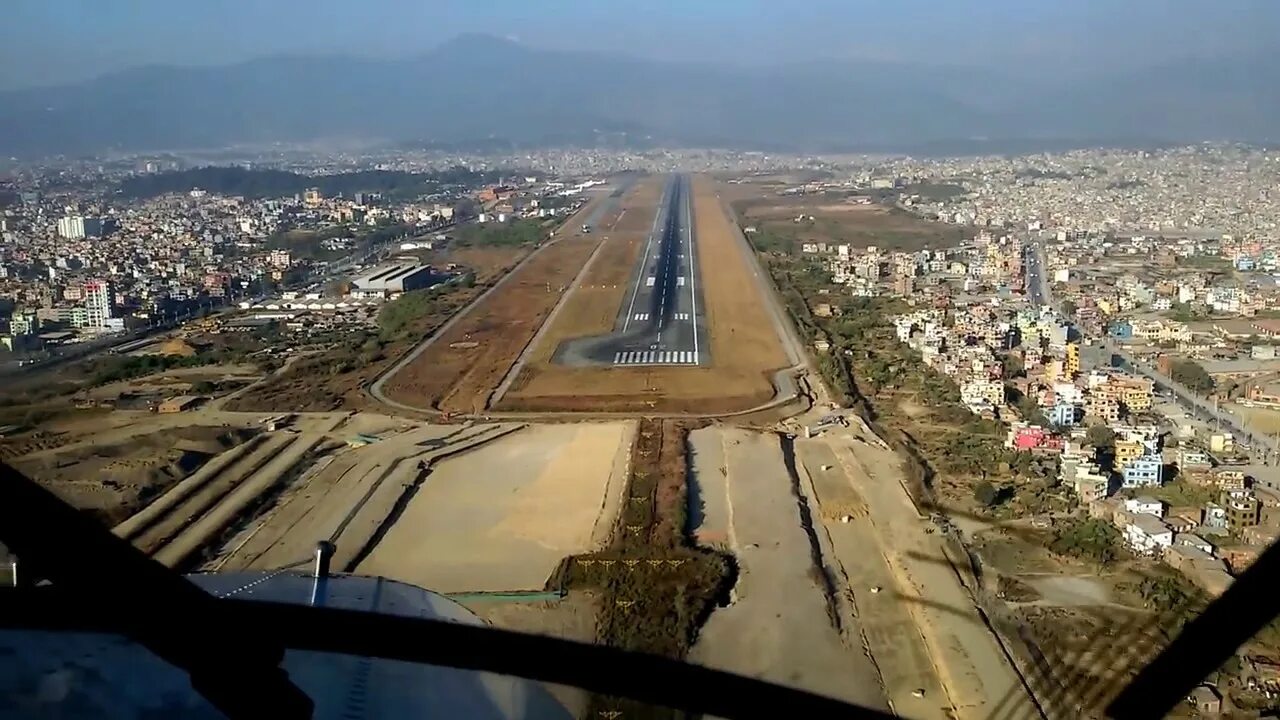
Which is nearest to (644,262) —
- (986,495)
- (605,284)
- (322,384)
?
(605,284)

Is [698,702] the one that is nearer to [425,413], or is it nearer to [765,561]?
[765,561]

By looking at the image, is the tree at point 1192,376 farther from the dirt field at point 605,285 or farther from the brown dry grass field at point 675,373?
the dirt field at point 605,285

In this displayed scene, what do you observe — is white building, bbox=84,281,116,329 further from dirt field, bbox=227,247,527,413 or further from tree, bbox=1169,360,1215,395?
tree, bbox=1169,360,1215,395

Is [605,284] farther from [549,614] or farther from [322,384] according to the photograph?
[549,614]

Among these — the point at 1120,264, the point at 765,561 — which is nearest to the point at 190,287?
the point at 765,561

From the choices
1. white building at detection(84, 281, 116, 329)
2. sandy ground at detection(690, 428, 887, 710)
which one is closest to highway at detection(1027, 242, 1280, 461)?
sandy ground at detection(690, 428, 887, 710)

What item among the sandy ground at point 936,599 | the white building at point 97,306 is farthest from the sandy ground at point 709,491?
the white building at point 97,306
